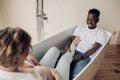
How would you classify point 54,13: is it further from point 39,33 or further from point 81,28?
point 81,28

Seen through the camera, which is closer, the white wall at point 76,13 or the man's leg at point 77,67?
the man's leg at point 77,67

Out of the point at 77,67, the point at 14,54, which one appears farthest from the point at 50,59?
the point at 14,54

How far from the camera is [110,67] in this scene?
2729mm

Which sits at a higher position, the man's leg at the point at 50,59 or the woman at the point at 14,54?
the woman at the point at 14,54

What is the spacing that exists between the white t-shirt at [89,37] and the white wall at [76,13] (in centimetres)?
122

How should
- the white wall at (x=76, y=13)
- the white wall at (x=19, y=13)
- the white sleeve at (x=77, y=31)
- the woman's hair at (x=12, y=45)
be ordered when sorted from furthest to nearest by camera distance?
the white wall at (x=76, y=13) → the white wall at (x=19, y=13) → the white sleeve at (x=77, y=31) → the woman's hair at (x=12, y=45)

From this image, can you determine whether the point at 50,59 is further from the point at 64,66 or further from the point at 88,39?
the point at 88,39

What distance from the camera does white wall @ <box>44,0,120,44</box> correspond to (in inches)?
132

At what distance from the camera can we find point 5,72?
1.10 m

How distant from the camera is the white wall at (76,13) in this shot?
132 inches

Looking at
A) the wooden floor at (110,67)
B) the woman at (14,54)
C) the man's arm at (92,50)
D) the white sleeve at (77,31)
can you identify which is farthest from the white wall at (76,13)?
the woman at (14,54)

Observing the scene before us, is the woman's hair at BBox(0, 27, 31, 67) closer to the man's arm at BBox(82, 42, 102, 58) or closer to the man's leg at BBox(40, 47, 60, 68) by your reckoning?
the man's leg at BBox(40, 47, 60, 68)

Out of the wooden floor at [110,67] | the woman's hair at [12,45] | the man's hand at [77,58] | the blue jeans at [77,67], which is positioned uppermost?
the woman's hair at [12,45]

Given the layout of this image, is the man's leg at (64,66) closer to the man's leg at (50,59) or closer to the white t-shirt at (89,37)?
the man's leg at (50,59)
